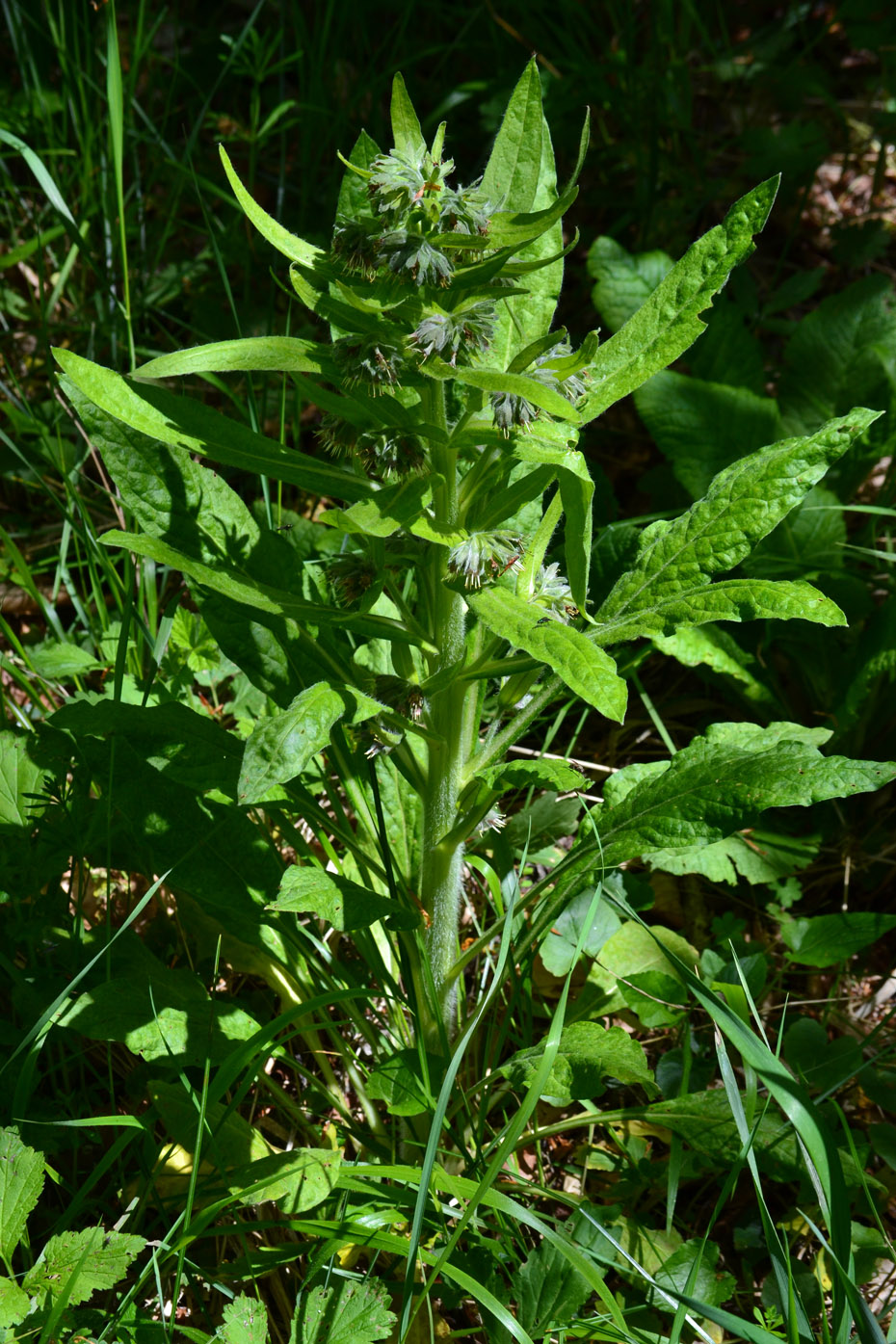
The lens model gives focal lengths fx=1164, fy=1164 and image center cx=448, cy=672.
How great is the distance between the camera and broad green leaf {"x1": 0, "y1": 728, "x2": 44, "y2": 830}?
2.21m

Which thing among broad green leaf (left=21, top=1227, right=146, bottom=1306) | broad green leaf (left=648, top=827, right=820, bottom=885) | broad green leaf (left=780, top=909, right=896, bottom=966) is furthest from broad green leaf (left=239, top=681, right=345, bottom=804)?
broad green leaf (left=780, top=909, right=896, bottom=966)

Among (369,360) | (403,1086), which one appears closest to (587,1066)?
(403,1086)

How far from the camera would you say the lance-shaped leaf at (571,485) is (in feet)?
5.36

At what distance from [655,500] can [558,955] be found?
4.76 ft

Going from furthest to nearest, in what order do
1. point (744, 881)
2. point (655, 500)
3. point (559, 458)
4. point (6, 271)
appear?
point (6, 271)
point (655, 500)
point (744, 881)
point (559, 458)

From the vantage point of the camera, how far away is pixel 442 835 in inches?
79.0

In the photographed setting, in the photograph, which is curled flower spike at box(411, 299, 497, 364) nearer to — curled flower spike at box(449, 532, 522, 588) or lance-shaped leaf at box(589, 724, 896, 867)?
curled flower spike at box(449, 532, 522, 588)

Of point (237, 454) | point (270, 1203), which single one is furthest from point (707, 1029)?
point (237, 454)

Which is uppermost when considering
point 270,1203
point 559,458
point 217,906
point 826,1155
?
point 559,458

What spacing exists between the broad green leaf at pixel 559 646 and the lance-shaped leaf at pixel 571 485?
3.8 inches

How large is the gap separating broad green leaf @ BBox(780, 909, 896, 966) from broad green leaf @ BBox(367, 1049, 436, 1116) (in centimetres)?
85

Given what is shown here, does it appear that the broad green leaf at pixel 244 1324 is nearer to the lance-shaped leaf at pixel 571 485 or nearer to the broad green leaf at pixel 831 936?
the lance-shaped leaf at pixel 571 485

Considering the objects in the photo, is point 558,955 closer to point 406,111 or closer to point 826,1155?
point 826,1155

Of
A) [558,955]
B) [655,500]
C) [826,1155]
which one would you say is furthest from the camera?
[655,500]
